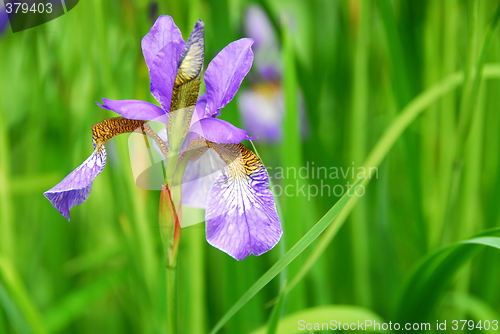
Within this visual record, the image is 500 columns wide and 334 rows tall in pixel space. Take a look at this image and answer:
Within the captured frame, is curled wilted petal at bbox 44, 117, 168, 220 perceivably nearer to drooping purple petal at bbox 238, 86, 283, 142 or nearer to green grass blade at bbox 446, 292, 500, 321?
green grass blade at bbox 446, 292, 500, 321

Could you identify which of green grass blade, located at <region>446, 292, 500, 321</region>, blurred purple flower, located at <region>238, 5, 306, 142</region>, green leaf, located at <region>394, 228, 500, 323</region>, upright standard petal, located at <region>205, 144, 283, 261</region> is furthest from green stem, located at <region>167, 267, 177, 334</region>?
blurred purple flower, located at <region>238, 5, 306, 142</region>

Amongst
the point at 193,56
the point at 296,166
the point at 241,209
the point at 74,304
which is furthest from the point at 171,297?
the point at 74,304

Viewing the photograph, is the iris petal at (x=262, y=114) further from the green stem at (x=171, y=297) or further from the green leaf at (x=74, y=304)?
the green stem at (x=171, y=297)

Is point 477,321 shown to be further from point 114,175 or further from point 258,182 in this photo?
point 114,175

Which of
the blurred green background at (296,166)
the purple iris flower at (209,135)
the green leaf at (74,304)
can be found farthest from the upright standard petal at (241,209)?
the green leaf at (74,304)

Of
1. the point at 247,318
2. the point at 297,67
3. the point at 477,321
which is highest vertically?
the point at 297,67

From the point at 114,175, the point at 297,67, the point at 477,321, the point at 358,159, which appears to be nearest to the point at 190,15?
the point at 297,67
